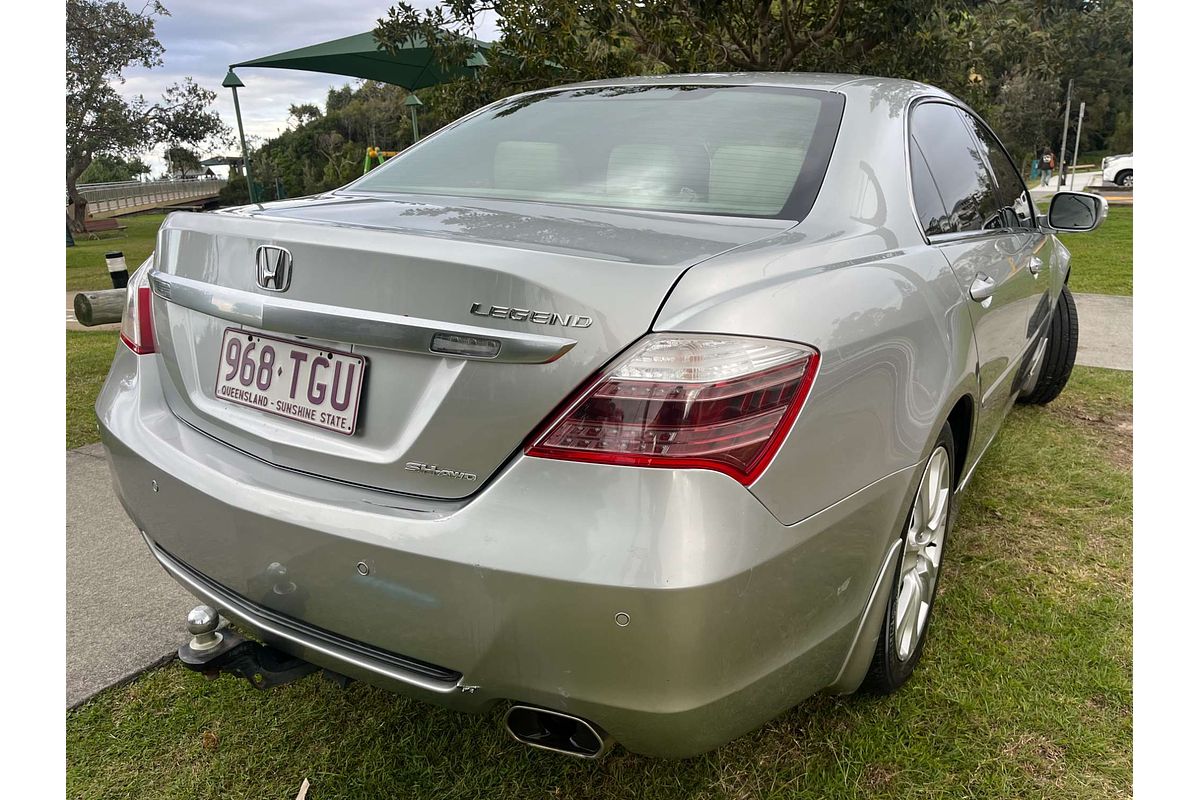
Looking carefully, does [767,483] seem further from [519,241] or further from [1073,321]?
[1073,321]

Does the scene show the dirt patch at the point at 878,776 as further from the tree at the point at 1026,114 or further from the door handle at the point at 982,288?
the tree at the point at 1026,114

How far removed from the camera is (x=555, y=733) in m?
1.53

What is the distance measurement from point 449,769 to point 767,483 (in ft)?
3.66

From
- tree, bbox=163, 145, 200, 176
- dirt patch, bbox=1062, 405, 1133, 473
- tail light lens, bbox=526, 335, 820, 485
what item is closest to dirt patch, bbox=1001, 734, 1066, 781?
tail light lens, bbox=526, 335, 820, 485

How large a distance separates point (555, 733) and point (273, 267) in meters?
0.97

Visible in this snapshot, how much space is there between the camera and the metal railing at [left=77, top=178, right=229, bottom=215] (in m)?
27.8

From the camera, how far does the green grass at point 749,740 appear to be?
1.96 meters

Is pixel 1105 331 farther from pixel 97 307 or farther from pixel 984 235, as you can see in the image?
pixel 97 307

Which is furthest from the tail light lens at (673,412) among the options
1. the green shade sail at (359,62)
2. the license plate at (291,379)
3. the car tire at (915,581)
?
the green shade sail at (359,62)

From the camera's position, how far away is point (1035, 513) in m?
3.40

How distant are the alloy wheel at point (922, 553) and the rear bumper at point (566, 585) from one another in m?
0.38

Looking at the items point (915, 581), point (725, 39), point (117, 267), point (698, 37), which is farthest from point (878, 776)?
point (117, 267)

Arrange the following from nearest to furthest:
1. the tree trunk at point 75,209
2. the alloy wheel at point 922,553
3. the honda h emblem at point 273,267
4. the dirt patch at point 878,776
A: the honda h emblem at point 273,267
the dirt patch at point 878,776
the alloy wheel at point 922,553
the tree trunk at point 75,209

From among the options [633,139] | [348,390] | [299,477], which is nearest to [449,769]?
[299,477]
